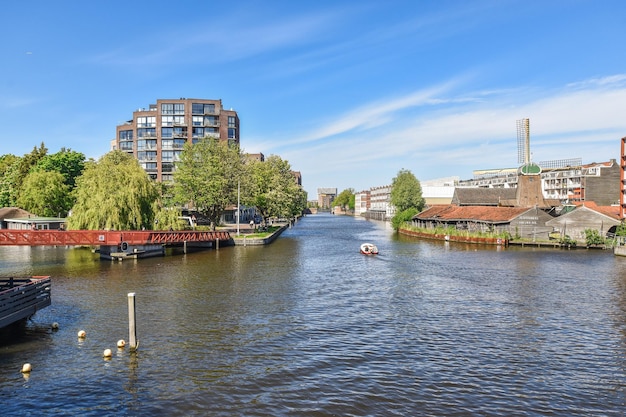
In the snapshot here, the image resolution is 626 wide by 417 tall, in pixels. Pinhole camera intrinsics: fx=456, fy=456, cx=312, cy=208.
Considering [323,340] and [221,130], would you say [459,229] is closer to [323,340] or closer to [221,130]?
[221,130]

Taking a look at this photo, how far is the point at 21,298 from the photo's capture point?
2430 centimetres

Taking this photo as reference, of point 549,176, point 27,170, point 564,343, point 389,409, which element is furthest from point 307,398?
point 549,176

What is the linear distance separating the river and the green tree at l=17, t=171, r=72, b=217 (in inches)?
1852

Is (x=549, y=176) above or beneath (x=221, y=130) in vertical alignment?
beneath

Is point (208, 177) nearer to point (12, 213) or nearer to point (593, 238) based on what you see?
point (12, 213)

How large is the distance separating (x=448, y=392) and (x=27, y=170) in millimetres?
108150

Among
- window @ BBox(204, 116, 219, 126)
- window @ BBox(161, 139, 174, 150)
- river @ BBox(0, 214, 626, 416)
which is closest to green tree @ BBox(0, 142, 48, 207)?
window @ BBox(161, 139, 174, 150)

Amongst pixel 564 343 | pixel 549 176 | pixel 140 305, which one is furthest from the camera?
pixel 549 176

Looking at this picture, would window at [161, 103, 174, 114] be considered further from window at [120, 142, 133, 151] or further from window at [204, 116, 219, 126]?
window at [120, 142, 133, 151]

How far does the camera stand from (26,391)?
18016 millimetres

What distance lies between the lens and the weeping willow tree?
60.0 m

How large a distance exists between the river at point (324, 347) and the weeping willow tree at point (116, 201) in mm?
14677

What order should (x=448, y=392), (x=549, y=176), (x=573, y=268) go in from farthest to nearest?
(x=549, y=176)
(x=573, y=268)
(x=448, y=392)

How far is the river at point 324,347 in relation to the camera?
58.0 ft
